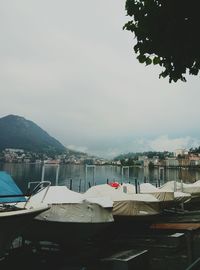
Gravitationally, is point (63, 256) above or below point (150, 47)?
below

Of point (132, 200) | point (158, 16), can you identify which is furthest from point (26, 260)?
point (158, 16)

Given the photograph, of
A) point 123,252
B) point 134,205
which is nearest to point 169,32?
point 123,252

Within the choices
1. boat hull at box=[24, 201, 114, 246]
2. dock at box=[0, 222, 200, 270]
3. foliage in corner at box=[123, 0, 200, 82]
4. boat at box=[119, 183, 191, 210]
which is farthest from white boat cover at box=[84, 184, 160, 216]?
foliage in corner at box=[123, 0, 200, 82]

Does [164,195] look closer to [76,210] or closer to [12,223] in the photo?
[76,210]

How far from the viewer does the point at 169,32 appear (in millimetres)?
5039

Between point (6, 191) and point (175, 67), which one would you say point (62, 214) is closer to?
point (6, 191)

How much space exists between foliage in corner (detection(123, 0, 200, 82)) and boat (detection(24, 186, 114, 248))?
17.7 feet

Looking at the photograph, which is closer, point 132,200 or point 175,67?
point 175,67

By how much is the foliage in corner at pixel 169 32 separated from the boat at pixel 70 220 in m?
5.39

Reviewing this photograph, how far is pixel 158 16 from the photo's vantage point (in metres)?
5.02

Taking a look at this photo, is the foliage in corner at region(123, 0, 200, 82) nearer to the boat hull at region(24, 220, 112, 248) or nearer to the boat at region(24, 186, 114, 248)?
the boat at region(24, 186, 114, 248)

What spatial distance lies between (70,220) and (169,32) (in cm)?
645

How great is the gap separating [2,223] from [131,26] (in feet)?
16.9

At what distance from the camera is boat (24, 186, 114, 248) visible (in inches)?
379
